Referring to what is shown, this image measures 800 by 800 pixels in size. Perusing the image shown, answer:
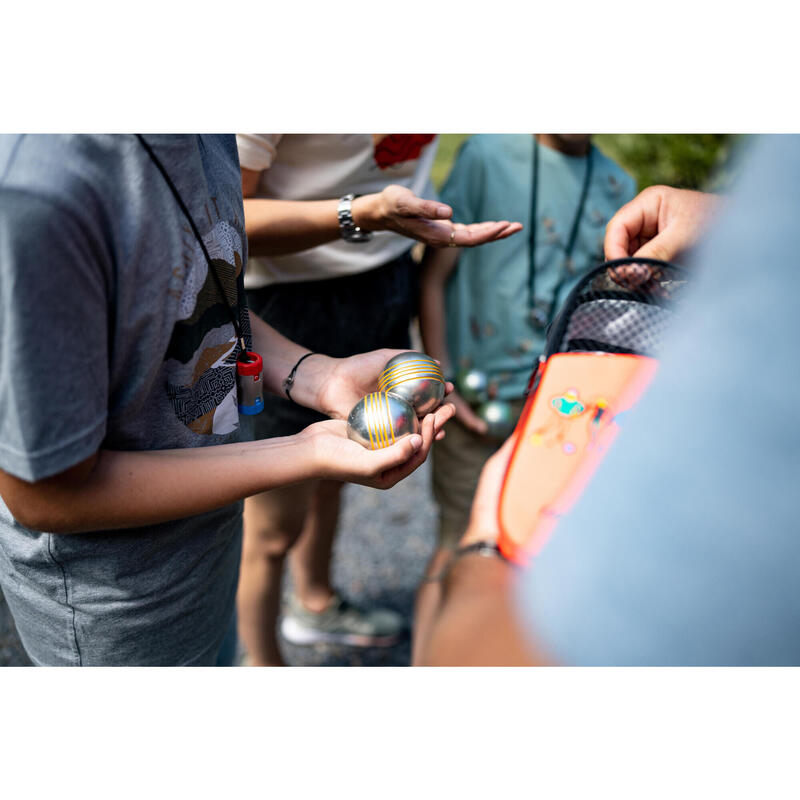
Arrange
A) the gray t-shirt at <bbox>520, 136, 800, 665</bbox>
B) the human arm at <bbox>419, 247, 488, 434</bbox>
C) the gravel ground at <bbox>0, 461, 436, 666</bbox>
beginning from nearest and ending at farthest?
the gray t-shirt at <bbox>520, 136, 800, 665</bbox>
the human arm at <bbox>419, 247, 488, 434</bbox>
the gravel ground at <bbox>0, 461, 436, 666</bbox>

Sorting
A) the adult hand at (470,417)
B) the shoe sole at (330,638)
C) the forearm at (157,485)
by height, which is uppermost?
the forearm at (157,485)

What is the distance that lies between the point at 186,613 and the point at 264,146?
79 centimetres

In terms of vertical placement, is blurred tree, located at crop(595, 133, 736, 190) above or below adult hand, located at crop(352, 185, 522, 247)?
above

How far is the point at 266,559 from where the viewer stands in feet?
5.91

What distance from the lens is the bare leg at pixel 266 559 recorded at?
1699mm

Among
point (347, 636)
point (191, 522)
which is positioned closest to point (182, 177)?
point (191, 522)

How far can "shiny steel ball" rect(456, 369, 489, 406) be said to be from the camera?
1.70m

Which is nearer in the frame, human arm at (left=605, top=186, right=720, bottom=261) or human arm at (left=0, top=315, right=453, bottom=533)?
human arm at (left=0, top=315, right=453, bottom=533)

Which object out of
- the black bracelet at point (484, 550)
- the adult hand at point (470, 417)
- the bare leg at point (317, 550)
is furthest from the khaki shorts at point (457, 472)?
the black bracelet at point (484, 550)

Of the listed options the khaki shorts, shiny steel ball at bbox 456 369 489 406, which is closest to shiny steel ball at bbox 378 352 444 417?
shiny steel ball at bbox 456 369 489 406

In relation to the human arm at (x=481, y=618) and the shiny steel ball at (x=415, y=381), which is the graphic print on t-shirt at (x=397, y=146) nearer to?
the shiny steel ball at (x=415, y=381)

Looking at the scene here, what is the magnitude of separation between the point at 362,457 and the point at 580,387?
38 centimetres

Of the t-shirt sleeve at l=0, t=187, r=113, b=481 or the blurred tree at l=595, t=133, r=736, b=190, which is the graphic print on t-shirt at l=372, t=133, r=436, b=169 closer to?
the blurred tree at l=595, t=133, r=736, b=190

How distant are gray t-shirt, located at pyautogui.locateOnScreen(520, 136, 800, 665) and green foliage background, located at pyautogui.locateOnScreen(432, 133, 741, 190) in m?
0.43
